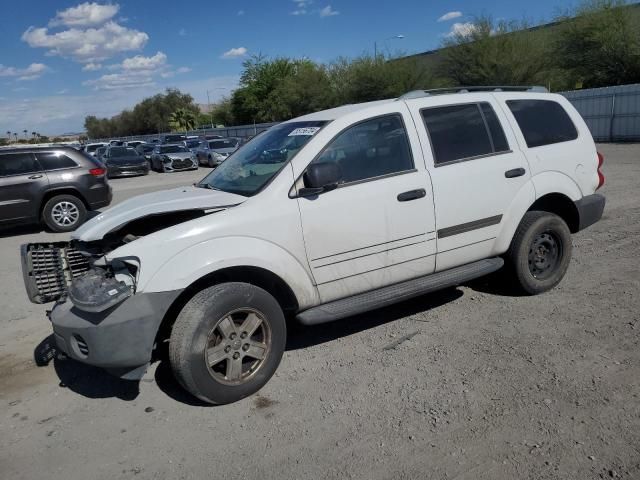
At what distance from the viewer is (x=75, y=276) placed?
390 centimetres

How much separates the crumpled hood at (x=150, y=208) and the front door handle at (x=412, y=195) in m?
1.18

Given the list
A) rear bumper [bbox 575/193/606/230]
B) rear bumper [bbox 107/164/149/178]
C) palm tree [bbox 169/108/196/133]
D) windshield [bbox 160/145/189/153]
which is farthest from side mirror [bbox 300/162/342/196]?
palm tree [bbox 169/108/196/133]

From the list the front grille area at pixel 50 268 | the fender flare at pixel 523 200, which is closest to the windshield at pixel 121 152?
the front grille area at pixel 50 268

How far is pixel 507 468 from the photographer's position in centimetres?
274

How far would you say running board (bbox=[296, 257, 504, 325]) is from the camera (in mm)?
3791

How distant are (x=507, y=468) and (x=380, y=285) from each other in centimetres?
166

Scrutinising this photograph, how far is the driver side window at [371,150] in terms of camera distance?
3.95 metres

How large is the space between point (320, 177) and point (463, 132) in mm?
1559

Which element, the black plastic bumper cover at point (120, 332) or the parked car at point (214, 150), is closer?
the black plastic bumper cover at point (120, 332)

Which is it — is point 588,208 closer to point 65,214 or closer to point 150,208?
point 150,208

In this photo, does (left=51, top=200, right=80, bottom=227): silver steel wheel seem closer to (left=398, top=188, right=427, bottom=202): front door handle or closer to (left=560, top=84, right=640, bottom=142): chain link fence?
(left=398, top=188, right=427, bottom=202): front door handle

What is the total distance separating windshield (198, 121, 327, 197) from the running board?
0.98m

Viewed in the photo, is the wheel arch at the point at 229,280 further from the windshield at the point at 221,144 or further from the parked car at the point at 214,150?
the windshield at the point at 221,144

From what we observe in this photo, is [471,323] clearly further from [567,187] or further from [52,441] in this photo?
[52,441]
